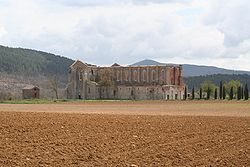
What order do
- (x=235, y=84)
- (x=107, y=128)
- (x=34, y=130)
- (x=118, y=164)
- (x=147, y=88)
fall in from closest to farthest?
(x=118, y=164) → (x=34, y=130) → (x=107, y=128) → (x=147, y=88) → (x=235, y=84)

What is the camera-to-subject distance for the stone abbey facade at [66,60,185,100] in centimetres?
16600

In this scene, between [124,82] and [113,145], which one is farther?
[124,82]

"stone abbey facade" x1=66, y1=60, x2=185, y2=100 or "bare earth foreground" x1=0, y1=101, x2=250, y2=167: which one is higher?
"stone abbey facade" x1=66, y1=60, x2=185, y2=100

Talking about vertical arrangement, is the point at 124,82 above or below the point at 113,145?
above

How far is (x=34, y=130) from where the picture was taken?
26.1 metres

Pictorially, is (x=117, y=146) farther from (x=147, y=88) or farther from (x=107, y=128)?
(x=147, y=88)

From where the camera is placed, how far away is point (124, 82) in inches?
6786

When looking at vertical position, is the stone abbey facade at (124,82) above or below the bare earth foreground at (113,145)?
above

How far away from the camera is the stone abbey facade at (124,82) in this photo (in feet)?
545

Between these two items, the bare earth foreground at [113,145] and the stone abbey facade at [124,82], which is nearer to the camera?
the bare earth foreground at [113,145]

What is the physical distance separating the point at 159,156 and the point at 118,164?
269cm

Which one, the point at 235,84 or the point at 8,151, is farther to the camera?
the point at 235,84

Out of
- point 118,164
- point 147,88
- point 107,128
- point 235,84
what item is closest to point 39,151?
point 118,164

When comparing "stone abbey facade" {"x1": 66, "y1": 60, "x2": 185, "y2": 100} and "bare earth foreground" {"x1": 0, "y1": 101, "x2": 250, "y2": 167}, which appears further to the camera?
"stone abbey facade" {"x1": 66, "y1": 60, "x2": 185, "y2": 100}
